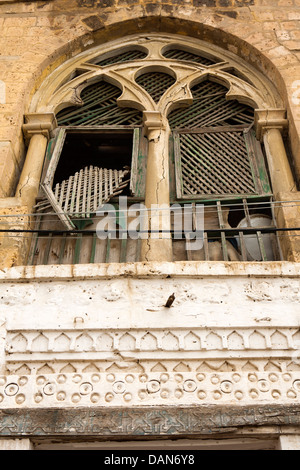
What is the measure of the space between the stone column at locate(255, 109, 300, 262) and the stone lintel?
1.53m

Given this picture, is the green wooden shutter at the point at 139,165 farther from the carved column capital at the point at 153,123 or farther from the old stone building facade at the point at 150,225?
the carved column capital at the point at 153,123

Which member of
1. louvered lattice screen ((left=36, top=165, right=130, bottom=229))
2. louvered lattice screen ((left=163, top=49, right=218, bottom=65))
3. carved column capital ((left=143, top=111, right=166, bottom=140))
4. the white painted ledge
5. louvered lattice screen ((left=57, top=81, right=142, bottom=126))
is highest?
louvered lattice screen ((left=163, top=49, right=218, bottom=65))

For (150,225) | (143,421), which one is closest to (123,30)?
(150,225)

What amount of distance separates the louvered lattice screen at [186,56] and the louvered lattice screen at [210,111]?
1.45ft

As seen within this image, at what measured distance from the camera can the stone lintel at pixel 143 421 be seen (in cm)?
355

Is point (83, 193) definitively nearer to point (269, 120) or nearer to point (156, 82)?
point (156, 82)

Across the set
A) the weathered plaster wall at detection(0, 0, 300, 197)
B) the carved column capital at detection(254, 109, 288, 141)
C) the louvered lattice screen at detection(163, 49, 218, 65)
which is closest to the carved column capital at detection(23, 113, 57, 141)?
the weathered plaster wall at detection(0, 0, 300, 197)

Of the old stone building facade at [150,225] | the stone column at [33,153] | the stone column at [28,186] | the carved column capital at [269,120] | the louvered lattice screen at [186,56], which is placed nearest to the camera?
the old stone building facade at [150,225]

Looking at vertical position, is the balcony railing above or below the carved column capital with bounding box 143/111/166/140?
below

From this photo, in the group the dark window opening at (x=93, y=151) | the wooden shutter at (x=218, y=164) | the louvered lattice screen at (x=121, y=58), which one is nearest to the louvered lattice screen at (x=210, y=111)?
the wooden shutter at (x=218, y=164)

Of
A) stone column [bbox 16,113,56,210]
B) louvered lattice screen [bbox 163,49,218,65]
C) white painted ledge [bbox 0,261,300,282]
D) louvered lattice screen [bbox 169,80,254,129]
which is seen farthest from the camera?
louvered lattice screen [bbox 163,49,218,65]

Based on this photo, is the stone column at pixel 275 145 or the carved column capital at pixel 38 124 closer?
the stone column at pixel 275 145

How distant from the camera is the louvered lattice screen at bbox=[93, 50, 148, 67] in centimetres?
708

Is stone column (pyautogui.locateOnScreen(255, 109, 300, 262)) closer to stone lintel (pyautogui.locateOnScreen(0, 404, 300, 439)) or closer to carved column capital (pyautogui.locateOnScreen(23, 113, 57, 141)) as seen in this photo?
stone lintel (pyautogui.locateOnScreen(0, 404, 300, 439))
